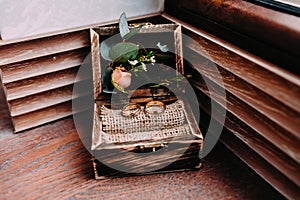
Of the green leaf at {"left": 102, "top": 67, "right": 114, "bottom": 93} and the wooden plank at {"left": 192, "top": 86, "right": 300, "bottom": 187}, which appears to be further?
the green leaf at {"left": 102, "top": 67, "right": 114, "bottom": 93}

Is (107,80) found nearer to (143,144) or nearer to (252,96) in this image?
(143,144)

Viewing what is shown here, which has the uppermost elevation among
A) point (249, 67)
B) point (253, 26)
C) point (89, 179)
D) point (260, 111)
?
point (253, 26)

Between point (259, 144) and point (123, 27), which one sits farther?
point (123, 27)

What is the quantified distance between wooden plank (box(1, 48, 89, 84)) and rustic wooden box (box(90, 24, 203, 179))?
158mm

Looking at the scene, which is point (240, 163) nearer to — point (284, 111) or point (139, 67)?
point (284, 111)

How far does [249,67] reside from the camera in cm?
91

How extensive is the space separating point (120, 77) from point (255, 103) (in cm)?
44

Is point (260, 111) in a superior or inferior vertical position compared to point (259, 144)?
superior

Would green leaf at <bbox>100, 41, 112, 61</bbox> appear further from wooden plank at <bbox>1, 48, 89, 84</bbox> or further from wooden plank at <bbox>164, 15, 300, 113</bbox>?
wooden plank at <bbox>164, 15, 300, 113</bbox>

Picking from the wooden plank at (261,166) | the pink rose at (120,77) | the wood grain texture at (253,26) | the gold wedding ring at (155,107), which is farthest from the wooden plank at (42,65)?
the wooden plank at (261,166)

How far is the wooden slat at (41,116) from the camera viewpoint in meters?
1.20

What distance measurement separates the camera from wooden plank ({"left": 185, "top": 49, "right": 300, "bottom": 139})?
2.62 ft

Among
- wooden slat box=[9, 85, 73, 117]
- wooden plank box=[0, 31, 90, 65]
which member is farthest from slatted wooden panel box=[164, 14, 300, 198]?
wooden slat box=[9, 85, 73, 117]

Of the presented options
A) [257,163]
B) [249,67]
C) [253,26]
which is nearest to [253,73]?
[249,67]
